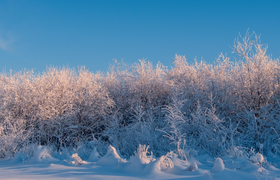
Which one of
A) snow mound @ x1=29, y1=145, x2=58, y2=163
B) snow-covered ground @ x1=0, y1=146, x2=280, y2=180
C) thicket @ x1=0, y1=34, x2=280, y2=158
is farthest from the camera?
thicket @ x1=0, y1=34, x2=280, y2=158

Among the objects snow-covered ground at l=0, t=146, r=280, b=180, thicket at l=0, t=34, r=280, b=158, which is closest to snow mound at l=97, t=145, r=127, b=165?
snow-covered ground at l=0, t=146, r=280, b=180

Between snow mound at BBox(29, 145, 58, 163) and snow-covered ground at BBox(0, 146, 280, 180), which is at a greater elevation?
snow mound at BBox(29, 145, 58, 163)

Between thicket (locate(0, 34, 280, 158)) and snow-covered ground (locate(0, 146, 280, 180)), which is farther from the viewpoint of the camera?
thicket (locate(0, 34, 280, 158))

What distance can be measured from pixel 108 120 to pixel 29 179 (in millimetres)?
6617

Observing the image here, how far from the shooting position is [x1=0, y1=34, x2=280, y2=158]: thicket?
7129 mm

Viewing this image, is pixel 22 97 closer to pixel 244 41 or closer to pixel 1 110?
pixel 1 110

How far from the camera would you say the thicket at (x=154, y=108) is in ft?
23.4

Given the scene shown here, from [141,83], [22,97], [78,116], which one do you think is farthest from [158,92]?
[22,97]

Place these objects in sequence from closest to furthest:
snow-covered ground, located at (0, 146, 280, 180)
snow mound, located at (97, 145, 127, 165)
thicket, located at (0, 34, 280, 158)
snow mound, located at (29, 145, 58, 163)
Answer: snow-covered ground, located at (0, 146, 280, 180) < snow mound, located at (97, 145, 127, 165) < snow mound, located at (29, 145, 58, 163) < thicket, located at (0, 34, 280, 158)

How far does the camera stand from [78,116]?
1063 centimetres

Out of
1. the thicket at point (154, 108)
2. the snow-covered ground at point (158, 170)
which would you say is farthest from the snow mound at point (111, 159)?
the thicket at point (154, 108)

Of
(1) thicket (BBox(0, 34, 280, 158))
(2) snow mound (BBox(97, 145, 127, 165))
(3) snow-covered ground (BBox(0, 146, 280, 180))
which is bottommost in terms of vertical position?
(3) snow-covered ground (BBox(0, 146, 280, 180))

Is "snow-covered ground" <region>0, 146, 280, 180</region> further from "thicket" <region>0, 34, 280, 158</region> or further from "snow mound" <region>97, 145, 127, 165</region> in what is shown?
"thicket" <region>0, 34, 280, 158</region>

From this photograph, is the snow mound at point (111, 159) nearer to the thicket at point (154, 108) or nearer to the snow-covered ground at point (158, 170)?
the snow-covered ground at point (158, 170)
